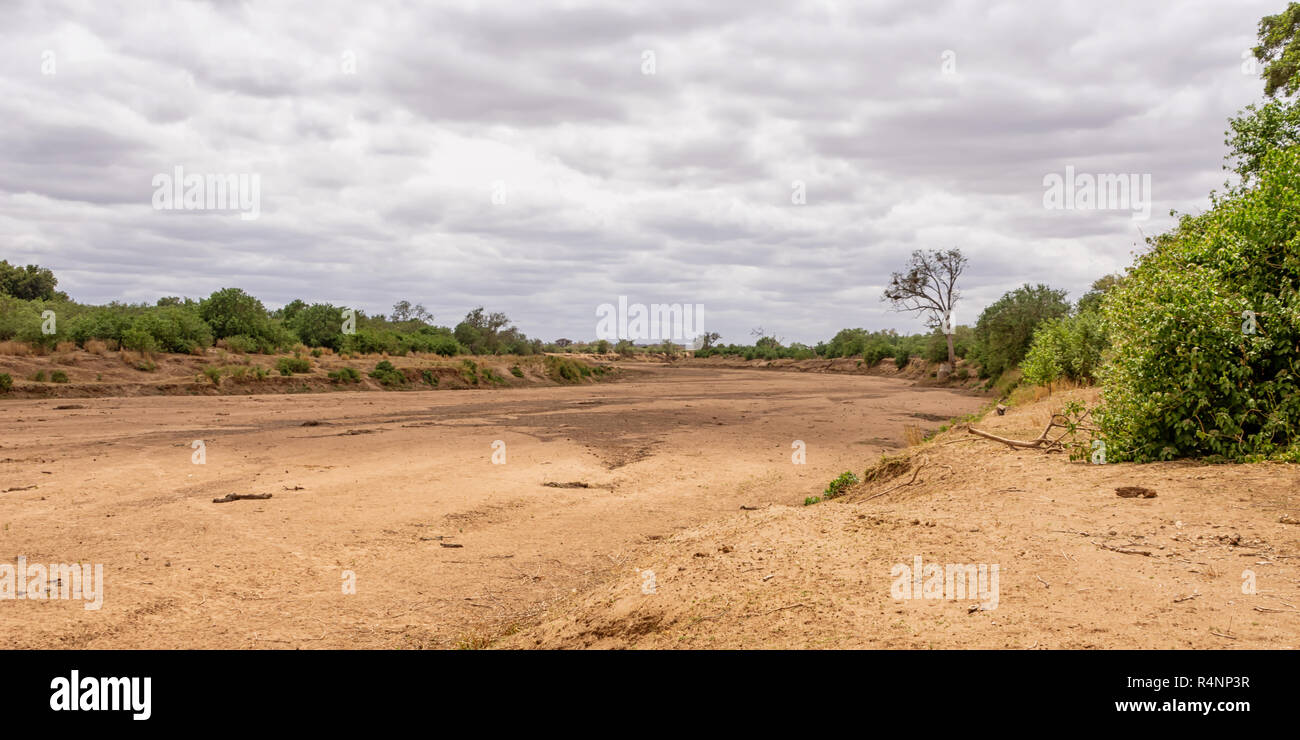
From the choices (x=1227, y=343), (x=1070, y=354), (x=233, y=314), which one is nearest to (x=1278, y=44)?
(x=1070, y=354)

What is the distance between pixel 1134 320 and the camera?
903cm

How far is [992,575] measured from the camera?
17.2ft

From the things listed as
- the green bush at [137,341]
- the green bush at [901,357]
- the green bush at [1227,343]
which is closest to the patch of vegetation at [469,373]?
the green bush at [137,341]

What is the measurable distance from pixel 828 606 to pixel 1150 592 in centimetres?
201

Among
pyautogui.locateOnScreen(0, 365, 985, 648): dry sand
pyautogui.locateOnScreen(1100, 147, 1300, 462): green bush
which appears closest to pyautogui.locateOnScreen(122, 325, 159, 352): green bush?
pyautogui.locateOnScreen(0, 365, 985, 648): dry sand

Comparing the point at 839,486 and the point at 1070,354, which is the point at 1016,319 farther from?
the point at 839,486

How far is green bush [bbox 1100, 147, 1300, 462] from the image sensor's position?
25.5ft

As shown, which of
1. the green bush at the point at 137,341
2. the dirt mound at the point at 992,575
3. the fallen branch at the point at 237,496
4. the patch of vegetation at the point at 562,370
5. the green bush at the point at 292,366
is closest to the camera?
the dirt mound at the point at 992,575

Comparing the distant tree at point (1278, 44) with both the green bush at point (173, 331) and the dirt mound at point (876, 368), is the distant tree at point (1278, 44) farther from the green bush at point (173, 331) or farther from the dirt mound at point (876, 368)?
the green bush at point (173, 331)

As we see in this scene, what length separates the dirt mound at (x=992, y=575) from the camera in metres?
4.28

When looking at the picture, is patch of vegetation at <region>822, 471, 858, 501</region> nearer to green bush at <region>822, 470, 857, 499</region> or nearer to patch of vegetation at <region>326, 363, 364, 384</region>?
green bush at <region>822, 470, 857, 499</region>

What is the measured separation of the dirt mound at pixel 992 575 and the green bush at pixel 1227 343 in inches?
21.9
